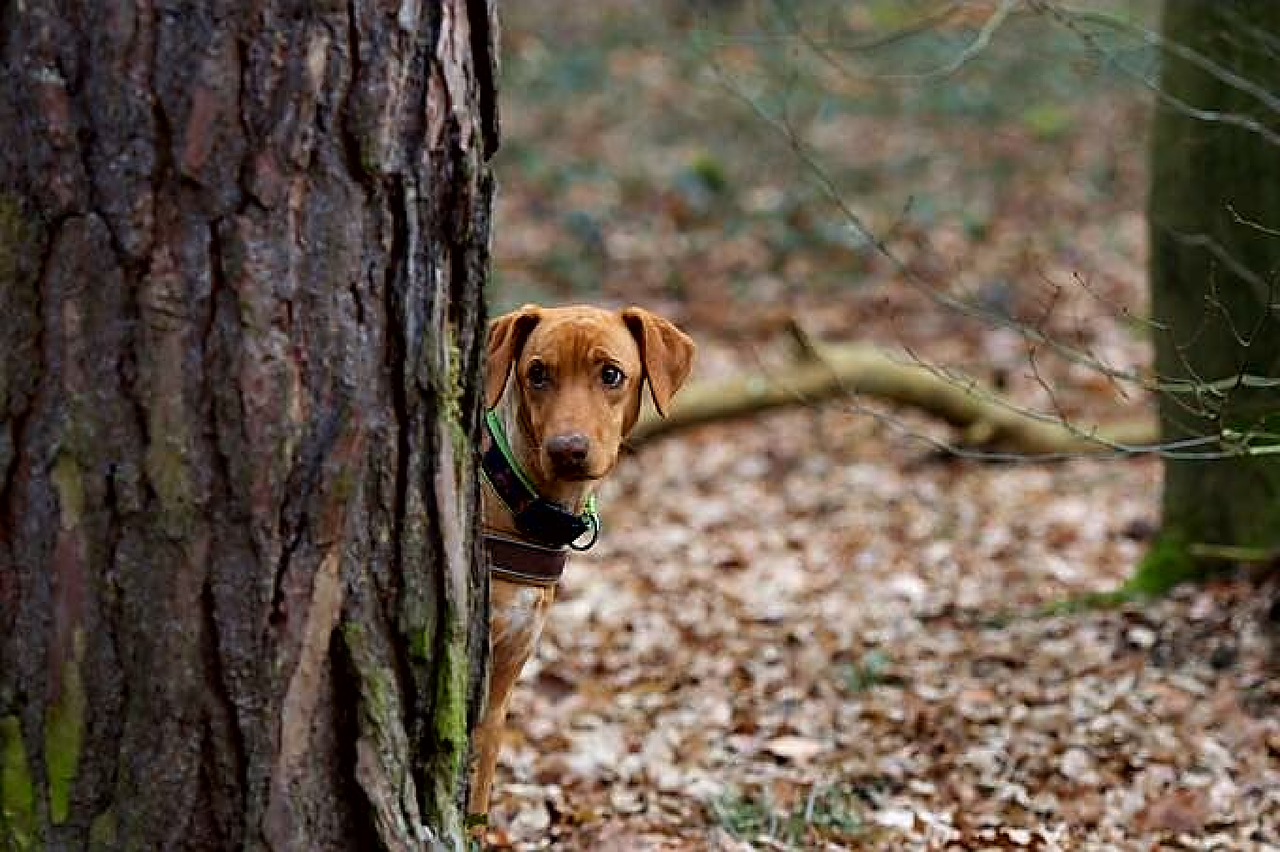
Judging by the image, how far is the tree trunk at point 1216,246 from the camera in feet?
20.0

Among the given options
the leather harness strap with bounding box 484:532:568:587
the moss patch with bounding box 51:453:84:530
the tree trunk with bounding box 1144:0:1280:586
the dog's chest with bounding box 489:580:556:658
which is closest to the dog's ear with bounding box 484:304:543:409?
the leather harness strap with bounding box 484:532:568:587

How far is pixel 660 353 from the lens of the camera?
4.38 m

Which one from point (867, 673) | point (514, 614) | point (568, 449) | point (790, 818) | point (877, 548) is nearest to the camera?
point (568, 449)

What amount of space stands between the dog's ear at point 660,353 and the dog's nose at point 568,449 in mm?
383

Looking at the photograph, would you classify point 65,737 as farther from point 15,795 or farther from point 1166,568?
point 1166,568

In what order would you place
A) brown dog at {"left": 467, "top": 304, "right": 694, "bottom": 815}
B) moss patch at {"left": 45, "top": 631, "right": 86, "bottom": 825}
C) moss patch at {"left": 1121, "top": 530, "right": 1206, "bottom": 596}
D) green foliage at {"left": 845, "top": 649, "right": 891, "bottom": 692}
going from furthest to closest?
moss patch at {"left": 1121, "top": 530, "right": 1206, "bottom": 596}, green foliage at {"left": 845, "top": 649, "right": 891, "bottom": 692}, brown dog at {"left": 467, "top": 304, "right": 694, "bottom": 815}, moss patch at {"left": 45, "top": 631, "right": 86, "bottom": 825}

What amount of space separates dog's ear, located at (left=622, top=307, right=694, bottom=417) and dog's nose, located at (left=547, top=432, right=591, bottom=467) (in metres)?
0.38

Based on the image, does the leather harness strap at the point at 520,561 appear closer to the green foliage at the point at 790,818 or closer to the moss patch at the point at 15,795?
the green foliage at the point at 790,818

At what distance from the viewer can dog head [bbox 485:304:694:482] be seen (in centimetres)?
400

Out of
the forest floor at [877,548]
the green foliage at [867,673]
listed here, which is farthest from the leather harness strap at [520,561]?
the green foliage at [867,673]

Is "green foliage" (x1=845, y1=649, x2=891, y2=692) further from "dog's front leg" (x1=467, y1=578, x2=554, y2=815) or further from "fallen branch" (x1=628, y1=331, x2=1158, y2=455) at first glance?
"fallen branch" (x1=628, y1=331, x2=1158, y2=455)

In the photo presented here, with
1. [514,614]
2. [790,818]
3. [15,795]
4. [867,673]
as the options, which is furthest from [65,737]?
[867,673]

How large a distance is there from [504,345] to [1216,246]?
319 cm

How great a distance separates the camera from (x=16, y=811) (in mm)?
2811
